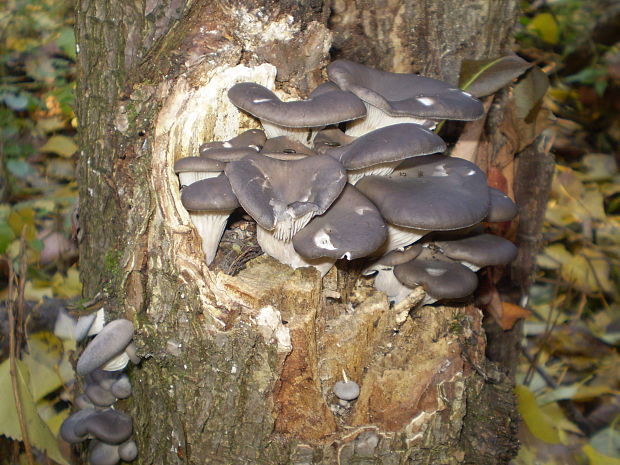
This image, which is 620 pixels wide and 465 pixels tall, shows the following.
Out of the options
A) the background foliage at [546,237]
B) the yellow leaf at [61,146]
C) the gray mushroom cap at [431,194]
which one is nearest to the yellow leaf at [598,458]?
the background foliage at [546,237]

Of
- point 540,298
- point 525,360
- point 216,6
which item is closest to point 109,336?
point 216,6

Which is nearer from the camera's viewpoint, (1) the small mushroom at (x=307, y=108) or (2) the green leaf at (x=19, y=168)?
(1) the small mushroom at (x=307, y=108)

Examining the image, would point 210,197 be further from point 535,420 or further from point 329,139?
point 535,420

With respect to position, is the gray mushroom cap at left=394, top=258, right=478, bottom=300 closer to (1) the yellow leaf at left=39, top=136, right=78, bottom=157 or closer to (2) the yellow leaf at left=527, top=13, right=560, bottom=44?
(1) the yellow leaf at left=39, top=136, right=78, bottom=157

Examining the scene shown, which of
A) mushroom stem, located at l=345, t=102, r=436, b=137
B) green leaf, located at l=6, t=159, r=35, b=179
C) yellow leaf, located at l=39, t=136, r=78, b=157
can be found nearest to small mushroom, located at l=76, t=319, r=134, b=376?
mushroom stem, located at l=345, t=102, r=436, b=137

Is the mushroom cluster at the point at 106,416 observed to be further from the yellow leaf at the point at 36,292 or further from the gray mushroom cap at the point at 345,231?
the yellow leaf at the point at 36,292

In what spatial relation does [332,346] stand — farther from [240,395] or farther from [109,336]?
[109,336]

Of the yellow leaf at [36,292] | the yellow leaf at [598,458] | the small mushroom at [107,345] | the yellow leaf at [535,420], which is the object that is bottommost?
the yellow leaf at [598,458]
